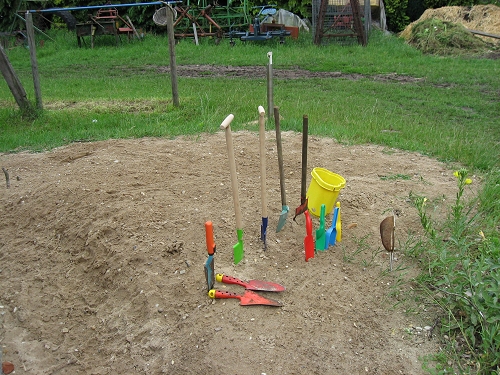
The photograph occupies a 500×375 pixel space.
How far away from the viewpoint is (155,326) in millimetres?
3150

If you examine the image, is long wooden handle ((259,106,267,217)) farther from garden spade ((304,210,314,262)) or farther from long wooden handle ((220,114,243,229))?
garden spade ((304,210,314,262))

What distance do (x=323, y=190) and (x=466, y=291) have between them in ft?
4.09

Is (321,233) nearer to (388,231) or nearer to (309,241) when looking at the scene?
(309,241)

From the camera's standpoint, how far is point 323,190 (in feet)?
12.6

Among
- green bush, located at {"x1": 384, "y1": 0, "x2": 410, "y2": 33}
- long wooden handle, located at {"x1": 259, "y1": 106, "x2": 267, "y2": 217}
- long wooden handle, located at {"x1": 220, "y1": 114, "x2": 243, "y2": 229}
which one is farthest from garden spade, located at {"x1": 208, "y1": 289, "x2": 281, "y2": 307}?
green bush, located at {"x1": 384, "y1": 0, "x2": 410, "y2": 33}

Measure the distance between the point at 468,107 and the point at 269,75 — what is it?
13.0ft

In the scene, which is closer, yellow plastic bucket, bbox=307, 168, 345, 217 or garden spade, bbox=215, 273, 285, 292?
garden spade, bbox=215, 273, 285, 292

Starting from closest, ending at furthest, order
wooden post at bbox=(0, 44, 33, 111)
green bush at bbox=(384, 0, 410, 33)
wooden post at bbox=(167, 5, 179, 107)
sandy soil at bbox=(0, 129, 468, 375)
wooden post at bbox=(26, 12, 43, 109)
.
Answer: sandy soil at bbox=(0, 129, 468, 375) → wooden post at bbox=(0, 44, 33, 111) → wooden post at bbox=(167, 5, 179, 107) → wooden post at bbox=(26, 12, 43, 109) → green bush at bbox=(384, 0, 410, 33)

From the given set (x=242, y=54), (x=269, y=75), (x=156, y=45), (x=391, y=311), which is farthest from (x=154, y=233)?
(x=156, y=45)

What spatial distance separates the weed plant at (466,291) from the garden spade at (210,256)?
128cm

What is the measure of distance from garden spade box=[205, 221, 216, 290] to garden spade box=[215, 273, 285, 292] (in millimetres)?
82

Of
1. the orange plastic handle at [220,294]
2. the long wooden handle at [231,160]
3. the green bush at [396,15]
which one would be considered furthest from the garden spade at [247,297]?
the green bush at [396,15]

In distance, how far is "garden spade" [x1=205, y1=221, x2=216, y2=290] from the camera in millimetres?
3018

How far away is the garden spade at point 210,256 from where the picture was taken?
302 centimetres
